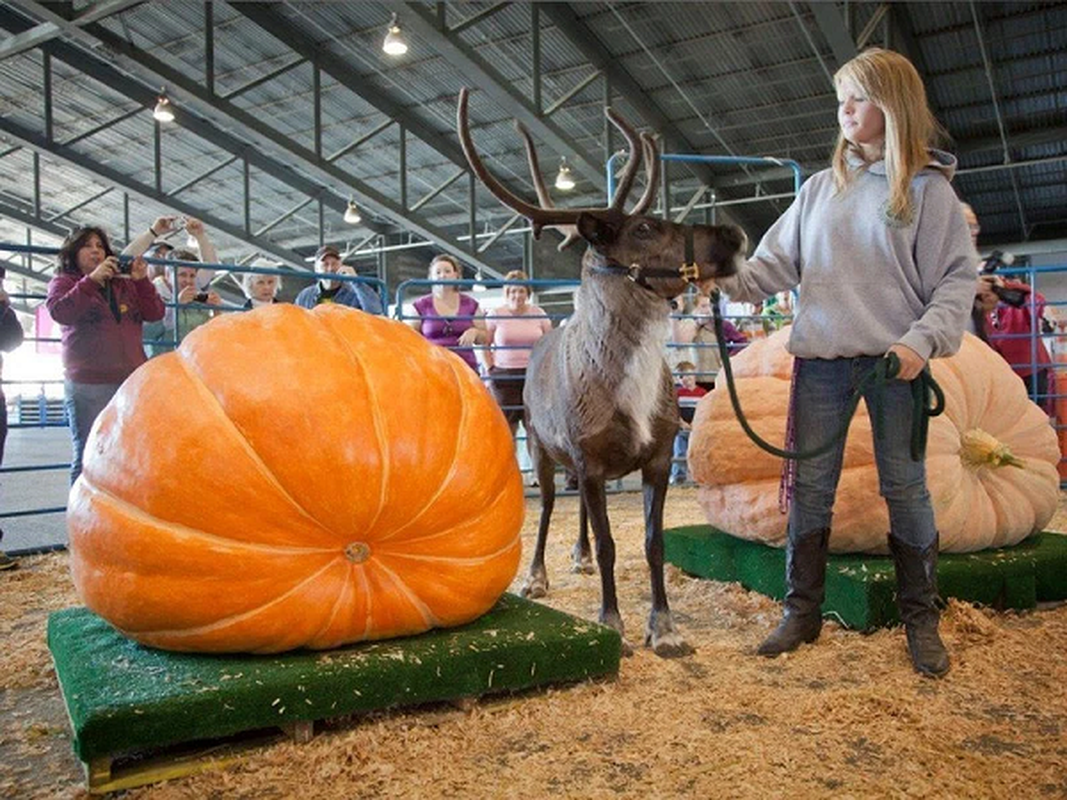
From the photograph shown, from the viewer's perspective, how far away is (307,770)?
204 cm

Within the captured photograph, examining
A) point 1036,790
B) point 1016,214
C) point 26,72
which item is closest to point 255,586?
point 1036,790

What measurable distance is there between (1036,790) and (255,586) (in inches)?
72.8

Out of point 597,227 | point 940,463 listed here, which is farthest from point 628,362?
point 940,463

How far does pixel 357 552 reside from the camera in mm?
2365

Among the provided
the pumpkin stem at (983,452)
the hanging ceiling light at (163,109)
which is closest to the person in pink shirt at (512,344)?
the pumpkin stem at (983,452)

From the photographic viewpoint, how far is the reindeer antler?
3.32 meters

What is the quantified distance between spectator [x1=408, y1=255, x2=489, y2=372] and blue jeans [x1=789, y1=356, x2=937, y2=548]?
4.39 m

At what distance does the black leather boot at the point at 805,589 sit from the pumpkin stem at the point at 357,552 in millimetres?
1448

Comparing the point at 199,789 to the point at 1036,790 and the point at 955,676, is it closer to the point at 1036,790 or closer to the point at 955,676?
the point at 1036,790

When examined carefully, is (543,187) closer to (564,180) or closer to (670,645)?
(670,645)

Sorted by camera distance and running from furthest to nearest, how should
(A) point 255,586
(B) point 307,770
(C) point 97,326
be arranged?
(C) point 97,326 < (A) point 255,586 < (B) point 307,770

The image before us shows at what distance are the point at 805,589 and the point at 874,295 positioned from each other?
1031 mm

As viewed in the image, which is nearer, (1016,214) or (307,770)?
(307,770)

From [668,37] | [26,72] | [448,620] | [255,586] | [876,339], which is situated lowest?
[448,620]
